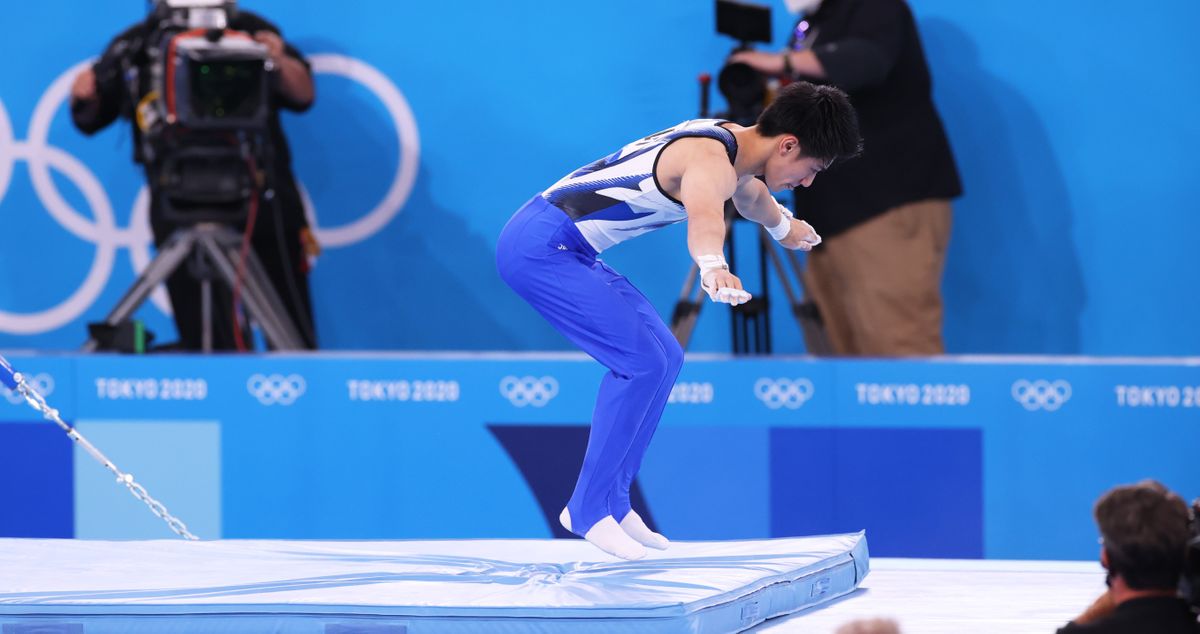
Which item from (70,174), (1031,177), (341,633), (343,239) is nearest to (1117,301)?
(1031,177)

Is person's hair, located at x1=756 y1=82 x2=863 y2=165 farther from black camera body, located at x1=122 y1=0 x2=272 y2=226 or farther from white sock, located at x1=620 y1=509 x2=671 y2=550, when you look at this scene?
black camera body, located at x1=122 y1=0 x2=272 y2=226

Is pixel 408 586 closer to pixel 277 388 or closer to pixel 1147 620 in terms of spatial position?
pixel 1147 620

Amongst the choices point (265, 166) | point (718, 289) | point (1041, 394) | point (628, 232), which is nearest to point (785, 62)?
point (1041, 394)

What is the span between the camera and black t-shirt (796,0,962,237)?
5613 millimetres

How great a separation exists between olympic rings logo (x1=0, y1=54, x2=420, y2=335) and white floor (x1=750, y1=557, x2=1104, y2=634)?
10.5ft

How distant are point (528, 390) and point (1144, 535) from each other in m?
2.95

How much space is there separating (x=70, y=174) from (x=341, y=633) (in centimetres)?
427

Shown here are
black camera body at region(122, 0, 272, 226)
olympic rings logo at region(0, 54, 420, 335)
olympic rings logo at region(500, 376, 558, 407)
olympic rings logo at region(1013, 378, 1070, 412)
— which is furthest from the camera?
olympic rings logo at region(0, 54, 420, 335)

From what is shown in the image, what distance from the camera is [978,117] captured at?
6.26 metres

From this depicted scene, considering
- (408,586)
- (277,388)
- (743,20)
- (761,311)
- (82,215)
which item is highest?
(743,20)

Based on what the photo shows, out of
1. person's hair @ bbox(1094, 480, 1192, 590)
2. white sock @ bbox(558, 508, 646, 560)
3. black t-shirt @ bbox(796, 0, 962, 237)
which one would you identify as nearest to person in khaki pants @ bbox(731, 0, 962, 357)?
black t-shirt @ bbox(796, 0, 962, 237)

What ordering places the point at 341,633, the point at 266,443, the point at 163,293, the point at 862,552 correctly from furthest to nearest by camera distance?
the point at 163,293, the point at 266,443, the point at 862,552, the point at 341,633

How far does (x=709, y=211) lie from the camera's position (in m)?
3.35

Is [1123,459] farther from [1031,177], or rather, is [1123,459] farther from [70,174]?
[70,174]
